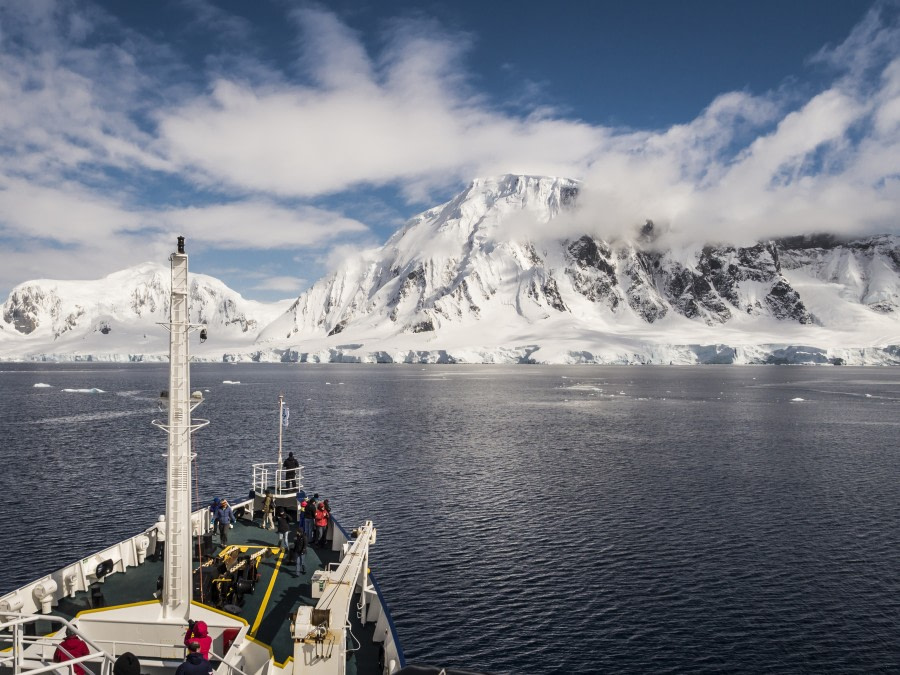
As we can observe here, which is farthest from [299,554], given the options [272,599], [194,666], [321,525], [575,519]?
[575,519]

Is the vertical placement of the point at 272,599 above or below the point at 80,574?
below

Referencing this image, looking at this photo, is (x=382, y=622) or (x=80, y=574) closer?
(x=382, y=622)

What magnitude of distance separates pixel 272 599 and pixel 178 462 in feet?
22.6

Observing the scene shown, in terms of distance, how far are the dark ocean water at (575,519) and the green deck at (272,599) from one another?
21.2ft

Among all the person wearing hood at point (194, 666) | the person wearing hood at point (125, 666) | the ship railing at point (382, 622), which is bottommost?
the ship railing at point (382, 622)

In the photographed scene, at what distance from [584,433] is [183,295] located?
249 feet

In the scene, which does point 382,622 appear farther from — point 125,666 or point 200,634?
point 125,666

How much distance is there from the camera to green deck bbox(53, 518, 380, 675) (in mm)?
20016

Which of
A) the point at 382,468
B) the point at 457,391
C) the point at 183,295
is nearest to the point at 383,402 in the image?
the point at 457,391

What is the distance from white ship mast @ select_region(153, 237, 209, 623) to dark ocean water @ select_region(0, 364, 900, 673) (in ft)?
40.4

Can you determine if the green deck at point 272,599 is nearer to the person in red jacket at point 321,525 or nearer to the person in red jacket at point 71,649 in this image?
the person in red jacket at point 321,525

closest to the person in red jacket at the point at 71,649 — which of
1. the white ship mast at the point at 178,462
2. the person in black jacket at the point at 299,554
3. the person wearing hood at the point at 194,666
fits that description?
the person wearing hood at the point at 194,666

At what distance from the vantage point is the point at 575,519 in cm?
4688

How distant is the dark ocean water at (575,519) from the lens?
2885 centimetres
